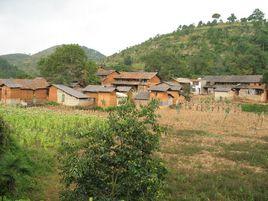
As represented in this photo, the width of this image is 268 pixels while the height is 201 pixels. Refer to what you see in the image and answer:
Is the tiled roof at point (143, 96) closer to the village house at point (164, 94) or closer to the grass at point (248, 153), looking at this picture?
the village house at point (164, 94)

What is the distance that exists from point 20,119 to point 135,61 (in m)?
84.6

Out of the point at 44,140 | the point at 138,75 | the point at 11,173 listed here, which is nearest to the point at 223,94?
the point at 138,75

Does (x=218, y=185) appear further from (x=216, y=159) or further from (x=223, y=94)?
(x=223, y=94)

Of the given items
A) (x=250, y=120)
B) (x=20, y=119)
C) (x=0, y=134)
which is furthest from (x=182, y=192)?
(x=250, y=120)

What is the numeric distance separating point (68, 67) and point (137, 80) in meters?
14.3

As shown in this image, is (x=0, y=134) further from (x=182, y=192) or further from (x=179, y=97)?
(x=179, y=97)

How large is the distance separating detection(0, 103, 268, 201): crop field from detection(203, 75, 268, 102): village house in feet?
87.0

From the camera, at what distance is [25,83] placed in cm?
5125

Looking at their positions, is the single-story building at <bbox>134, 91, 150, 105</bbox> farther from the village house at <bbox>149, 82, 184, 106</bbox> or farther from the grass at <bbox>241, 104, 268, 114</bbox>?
the grass at <bbox>241, 104, 268, 114</bbox>

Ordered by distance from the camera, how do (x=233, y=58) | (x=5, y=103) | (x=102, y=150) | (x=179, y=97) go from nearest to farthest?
(x=102, y=150) → (x=5, y=103) → (x=179, y=97) → (x=233, y=58)

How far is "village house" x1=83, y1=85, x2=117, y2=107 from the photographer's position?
49.8 meters

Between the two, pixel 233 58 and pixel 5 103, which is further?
pixel 233 58

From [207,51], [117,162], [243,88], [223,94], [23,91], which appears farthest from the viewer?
[207,51]

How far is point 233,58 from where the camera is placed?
284ft
